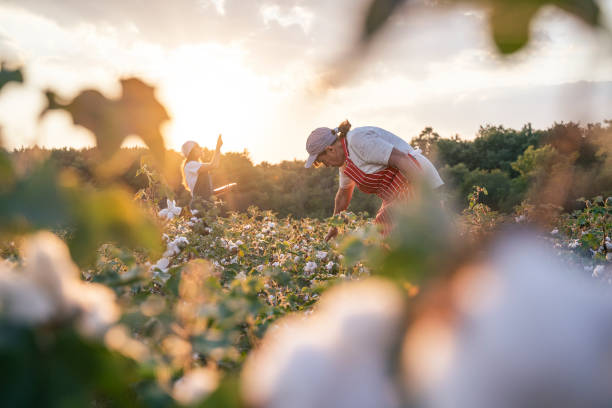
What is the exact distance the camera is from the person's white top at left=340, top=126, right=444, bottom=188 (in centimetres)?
423

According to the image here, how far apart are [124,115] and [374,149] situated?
3577 millimetres

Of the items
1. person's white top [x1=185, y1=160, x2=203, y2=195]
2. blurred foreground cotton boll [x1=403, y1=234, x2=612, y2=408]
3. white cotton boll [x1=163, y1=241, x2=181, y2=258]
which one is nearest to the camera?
blurred foreground cotton boll [x1=403, y1=234, x2=612, y2=408]

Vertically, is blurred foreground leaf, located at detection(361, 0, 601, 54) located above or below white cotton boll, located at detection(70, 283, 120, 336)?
above

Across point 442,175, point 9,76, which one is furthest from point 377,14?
point 442,175

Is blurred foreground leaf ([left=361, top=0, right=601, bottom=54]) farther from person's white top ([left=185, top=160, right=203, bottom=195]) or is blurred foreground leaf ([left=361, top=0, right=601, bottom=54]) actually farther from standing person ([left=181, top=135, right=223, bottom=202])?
person's white top ([left=185, top=160, right=203, bottom=195])

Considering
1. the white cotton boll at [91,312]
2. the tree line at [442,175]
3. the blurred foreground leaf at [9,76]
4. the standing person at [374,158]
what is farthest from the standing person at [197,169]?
the white cotton boll at [91,312]

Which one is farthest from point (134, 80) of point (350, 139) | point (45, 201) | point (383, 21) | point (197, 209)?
point (197, 209)

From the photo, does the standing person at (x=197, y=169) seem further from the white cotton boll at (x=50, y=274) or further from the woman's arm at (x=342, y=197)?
the white cotton boll at (x=50, y=274)

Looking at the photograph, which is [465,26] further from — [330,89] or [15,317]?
[15,317]

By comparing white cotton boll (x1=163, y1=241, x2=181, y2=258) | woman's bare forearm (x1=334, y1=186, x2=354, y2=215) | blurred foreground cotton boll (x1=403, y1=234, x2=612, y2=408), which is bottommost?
blurred foreground cotton boll (x1=403, y1=234, x2=612, y2=408)

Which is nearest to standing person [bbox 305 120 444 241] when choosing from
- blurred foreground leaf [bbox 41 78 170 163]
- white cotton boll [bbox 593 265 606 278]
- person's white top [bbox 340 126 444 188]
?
person's white top [bbox 340 126 444 188]

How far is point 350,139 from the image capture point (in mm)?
4480

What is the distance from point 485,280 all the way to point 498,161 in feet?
56.5

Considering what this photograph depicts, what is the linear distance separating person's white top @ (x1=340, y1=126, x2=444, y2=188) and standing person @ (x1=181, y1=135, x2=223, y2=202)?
275 centimetres
